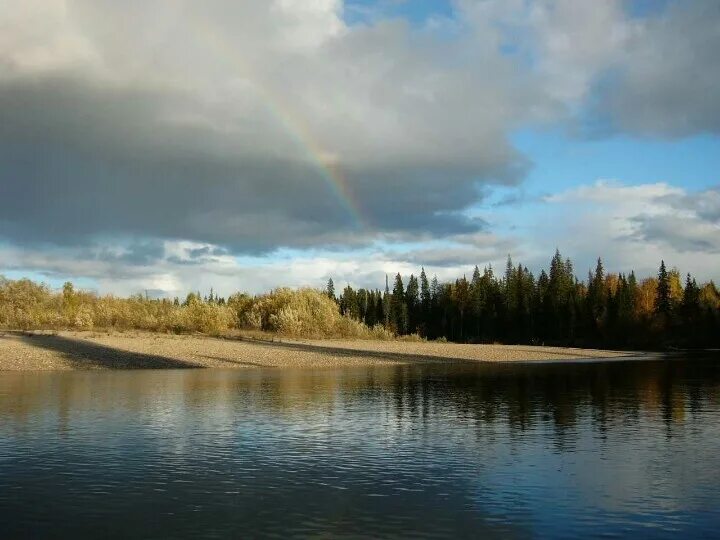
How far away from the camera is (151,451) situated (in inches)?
874

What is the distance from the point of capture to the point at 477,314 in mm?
186625

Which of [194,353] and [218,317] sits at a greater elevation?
[218,317]

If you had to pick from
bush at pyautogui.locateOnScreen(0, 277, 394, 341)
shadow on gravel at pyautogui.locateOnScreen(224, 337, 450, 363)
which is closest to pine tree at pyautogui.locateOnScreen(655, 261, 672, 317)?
bush at pyautogui.locateOnScreen(0, 277, 394, 341)

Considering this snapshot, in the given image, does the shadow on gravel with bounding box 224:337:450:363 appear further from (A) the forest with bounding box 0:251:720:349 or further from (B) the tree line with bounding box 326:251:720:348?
(B) the tree line with bounding box 326:251:720:348

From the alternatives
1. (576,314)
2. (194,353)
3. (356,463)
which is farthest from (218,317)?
(576,314)

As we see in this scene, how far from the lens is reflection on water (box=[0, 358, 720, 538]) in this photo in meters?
14.6

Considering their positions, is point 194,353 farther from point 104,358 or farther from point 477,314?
point 477,314

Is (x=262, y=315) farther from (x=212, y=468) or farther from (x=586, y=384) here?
(x=212, y=468)

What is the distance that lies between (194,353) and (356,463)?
49.4 m

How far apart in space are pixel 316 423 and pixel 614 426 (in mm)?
10930

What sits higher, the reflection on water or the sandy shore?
the sandy shore

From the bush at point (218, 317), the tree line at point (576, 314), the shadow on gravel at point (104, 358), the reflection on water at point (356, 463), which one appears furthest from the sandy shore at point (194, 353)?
the tree line at point (576, 314)

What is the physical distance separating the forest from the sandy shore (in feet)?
24.2

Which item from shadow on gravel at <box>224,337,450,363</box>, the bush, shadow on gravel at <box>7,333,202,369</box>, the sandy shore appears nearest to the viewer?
shadow on gravel at <box>7,333,202,369</box>
